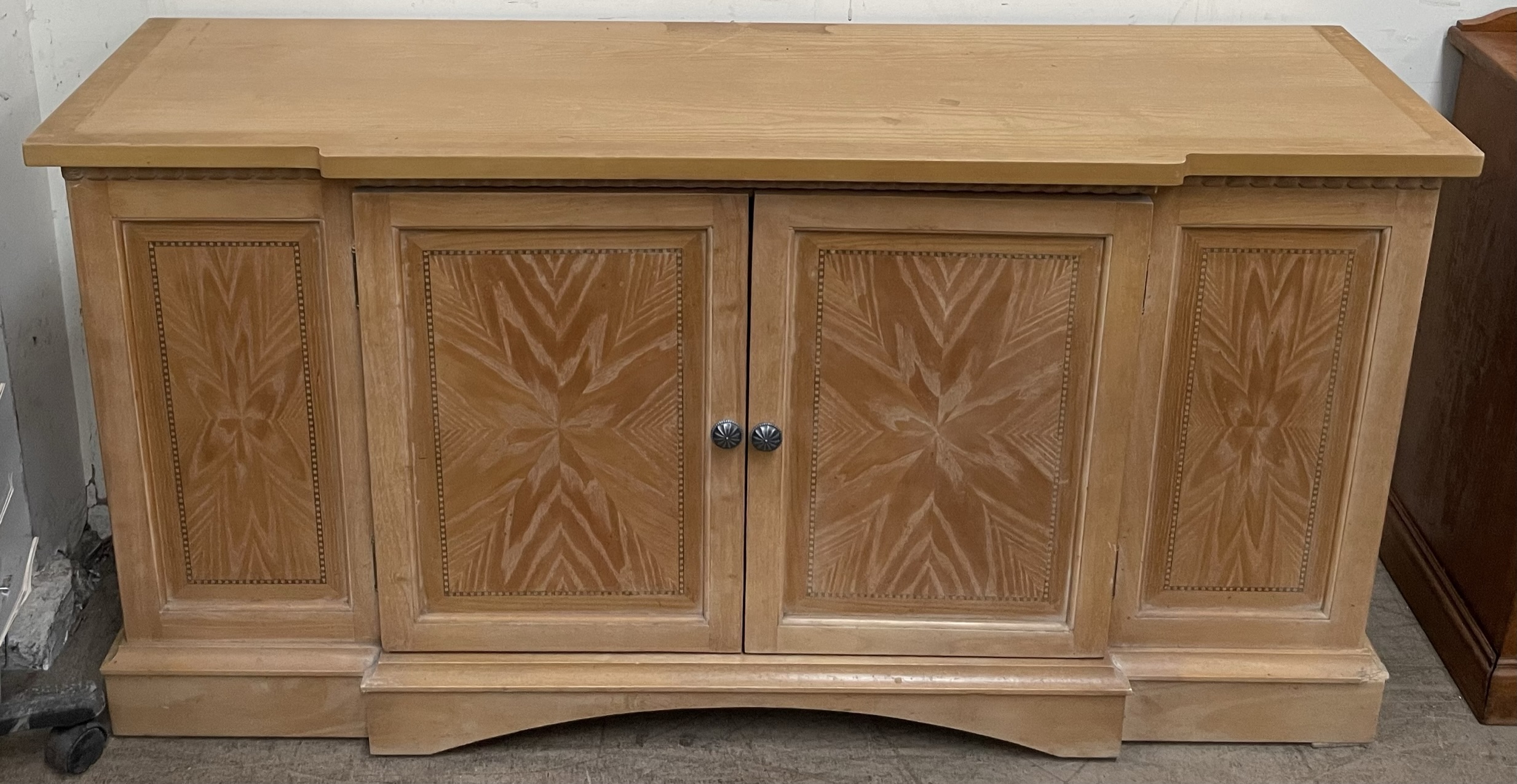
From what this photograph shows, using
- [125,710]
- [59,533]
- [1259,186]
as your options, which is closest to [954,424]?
[1259,186]

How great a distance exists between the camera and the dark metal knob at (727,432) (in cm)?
190

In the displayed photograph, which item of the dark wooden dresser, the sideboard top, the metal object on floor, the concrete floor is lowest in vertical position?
the concrete floor

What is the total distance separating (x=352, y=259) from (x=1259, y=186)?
40.0 inches

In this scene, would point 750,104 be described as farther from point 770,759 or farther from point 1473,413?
point 1473,413

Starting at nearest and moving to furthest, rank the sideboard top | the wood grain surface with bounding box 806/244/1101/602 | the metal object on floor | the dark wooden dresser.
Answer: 1. the sideboard top
2. the wood grain surface with bounding box 806/244/1101/602
3. the metal object on floor
4. the dark wooden dresser

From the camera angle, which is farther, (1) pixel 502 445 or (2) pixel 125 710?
(2) pixel 125 710

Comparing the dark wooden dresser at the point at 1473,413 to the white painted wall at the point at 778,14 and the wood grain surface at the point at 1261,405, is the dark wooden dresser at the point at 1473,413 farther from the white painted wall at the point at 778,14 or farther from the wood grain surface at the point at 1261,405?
the wood grain surface at the point at 1261,405

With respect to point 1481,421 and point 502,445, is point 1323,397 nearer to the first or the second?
point 1481,421

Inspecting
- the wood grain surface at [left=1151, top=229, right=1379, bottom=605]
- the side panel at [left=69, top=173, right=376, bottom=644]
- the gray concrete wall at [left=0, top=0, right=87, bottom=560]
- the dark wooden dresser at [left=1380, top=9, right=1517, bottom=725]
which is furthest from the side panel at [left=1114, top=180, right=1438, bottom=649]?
the gray concrete wall at [left=0, top=0, right=87, bottom=560]

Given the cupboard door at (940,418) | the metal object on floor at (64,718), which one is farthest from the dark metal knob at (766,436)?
the metal object on floor at (64,718)

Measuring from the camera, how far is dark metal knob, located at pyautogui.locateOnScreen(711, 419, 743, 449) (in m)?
1.90

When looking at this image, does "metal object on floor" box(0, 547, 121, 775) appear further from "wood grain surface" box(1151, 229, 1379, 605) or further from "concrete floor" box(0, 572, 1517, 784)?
"wood grain surface" box(1151, 229, 1379, 605)

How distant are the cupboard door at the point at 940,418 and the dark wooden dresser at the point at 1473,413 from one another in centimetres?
58

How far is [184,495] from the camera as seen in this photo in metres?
1.95
